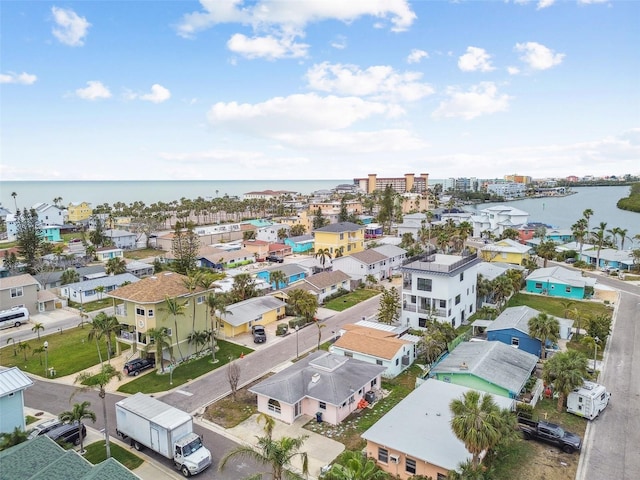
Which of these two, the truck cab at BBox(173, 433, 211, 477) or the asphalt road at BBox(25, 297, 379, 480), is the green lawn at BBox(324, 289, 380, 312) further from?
the truck cab at BBox(173, 433, 211, 477)

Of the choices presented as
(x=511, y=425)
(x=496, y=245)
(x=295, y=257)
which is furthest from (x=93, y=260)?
(x=511, y=425)

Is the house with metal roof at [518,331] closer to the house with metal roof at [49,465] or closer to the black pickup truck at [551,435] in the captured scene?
the black pickup truck at [551,435]

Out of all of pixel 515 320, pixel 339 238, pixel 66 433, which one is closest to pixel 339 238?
pixel 339 238

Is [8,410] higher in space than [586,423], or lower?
higher

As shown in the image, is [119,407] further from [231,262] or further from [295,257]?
[295,257]

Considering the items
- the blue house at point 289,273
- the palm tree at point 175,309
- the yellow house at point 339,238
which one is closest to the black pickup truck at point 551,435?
the palm tree at point 175,309

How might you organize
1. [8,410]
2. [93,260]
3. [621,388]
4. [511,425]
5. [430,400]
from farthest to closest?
[93,260], [621,388], [430,400], [8,410], [511,425]
